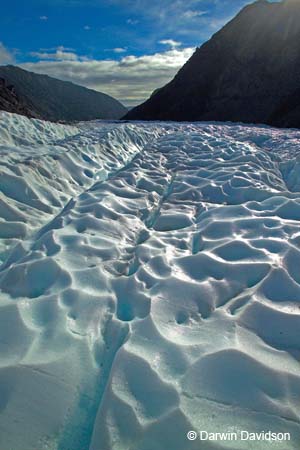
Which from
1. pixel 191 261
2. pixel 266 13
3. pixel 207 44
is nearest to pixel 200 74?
pixel 207 44

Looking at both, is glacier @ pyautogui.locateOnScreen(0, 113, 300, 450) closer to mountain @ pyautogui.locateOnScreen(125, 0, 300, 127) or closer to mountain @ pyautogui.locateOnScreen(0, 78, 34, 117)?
mountain @ pyautogui.locateOnScreen(0, 78, 34, 117)

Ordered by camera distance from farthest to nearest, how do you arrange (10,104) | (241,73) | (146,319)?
(241,73) < (10,104) < (146,319)

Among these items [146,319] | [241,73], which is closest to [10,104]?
[146,319]

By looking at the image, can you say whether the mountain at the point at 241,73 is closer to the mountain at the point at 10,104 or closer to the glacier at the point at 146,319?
the mountain at the point at 10,104

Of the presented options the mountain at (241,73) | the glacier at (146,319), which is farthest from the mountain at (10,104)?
the mountain at (241,73)

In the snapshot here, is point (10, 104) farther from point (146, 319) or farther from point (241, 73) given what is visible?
point (241, 73)

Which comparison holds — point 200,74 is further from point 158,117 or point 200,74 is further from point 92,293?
point 92,293

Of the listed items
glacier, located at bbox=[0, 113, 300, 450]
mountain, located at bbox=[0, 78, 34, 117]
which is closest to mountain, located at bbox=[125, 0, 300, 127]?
mountain, located at bbox=[0, 78, 34, 117]
